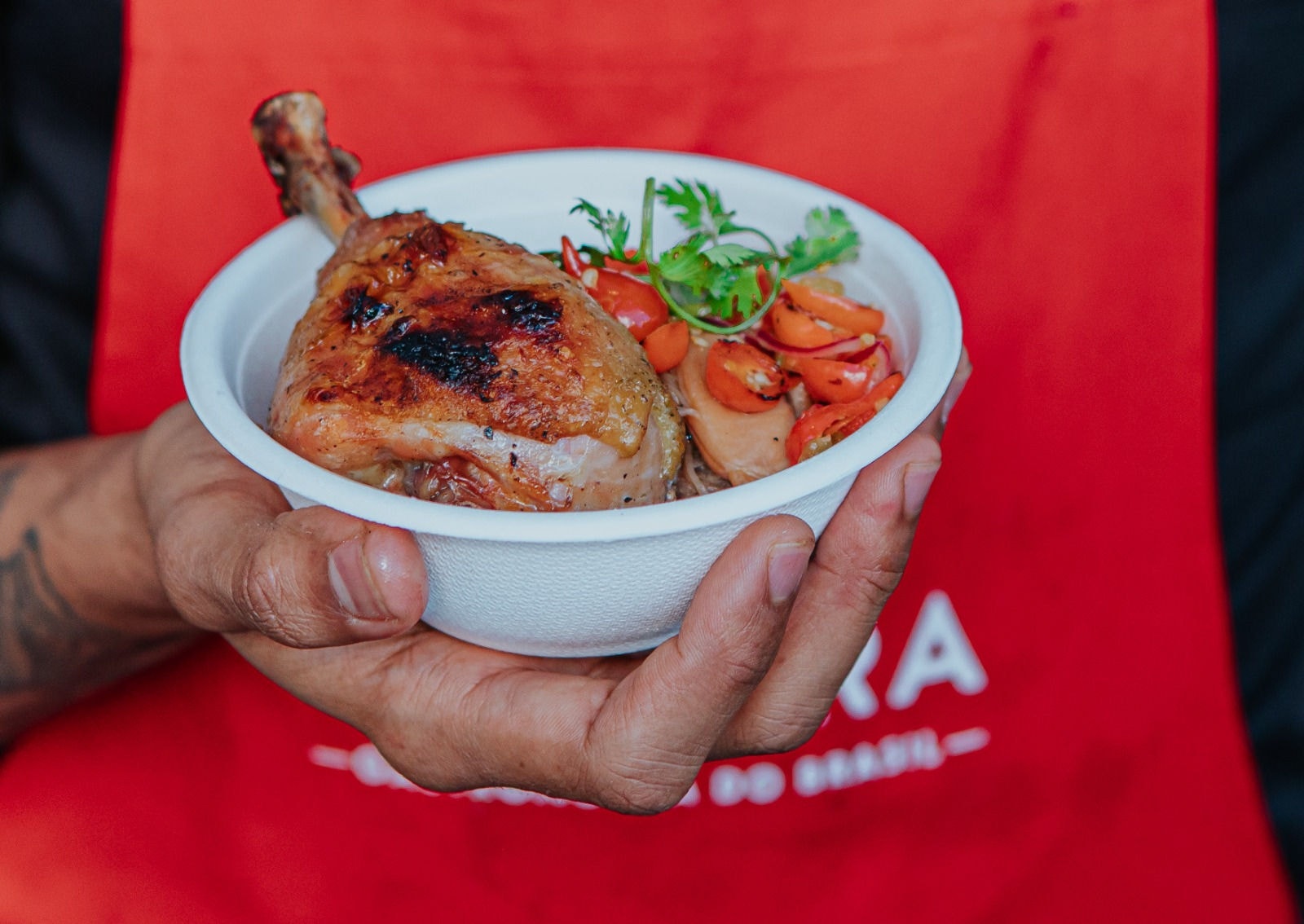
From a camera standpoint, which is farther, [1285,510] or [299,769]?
[1285,510]

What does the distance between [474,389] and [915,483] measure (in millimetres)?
624

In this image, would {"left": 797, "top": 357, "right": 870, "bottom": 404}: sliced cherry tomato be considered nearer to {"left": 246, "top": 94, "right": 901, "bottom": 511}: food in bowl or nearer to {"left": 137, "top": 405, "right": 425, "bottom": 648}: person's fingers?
{"left": 246, "top": 94, "right": 901, "bottom": 511}: food in bowl

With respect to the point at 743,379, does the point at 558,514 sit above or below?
above

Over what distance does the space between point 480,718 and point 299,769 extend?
36.5 inches

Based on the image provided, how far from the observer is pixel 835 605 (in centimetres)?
150

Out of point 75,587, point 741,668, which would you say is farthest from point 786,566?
point 75,587

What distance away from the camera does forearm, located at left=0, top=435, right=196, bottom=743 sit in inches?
80.4

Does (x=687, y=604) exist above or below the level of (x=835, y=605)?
above

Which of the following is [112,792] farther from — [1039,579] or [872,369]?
[1039,579]

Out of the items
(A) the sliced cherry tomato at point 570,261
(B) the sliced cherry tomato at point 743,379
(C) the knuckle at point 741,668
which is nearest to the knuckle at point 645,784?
(C) the knuckle at point 741,668

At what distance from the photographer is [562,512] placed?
124cm

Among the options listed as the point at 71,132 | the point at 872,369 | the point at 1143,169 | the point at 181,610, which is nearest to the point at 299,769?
the point at 181,610

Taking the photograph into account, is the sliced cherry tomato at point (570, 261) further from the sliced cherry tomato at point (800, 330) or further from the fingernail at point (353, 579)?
the fingernail at point (353, 579)

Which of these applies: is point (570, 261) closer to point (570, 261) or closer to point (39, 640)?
point (570, 261)
